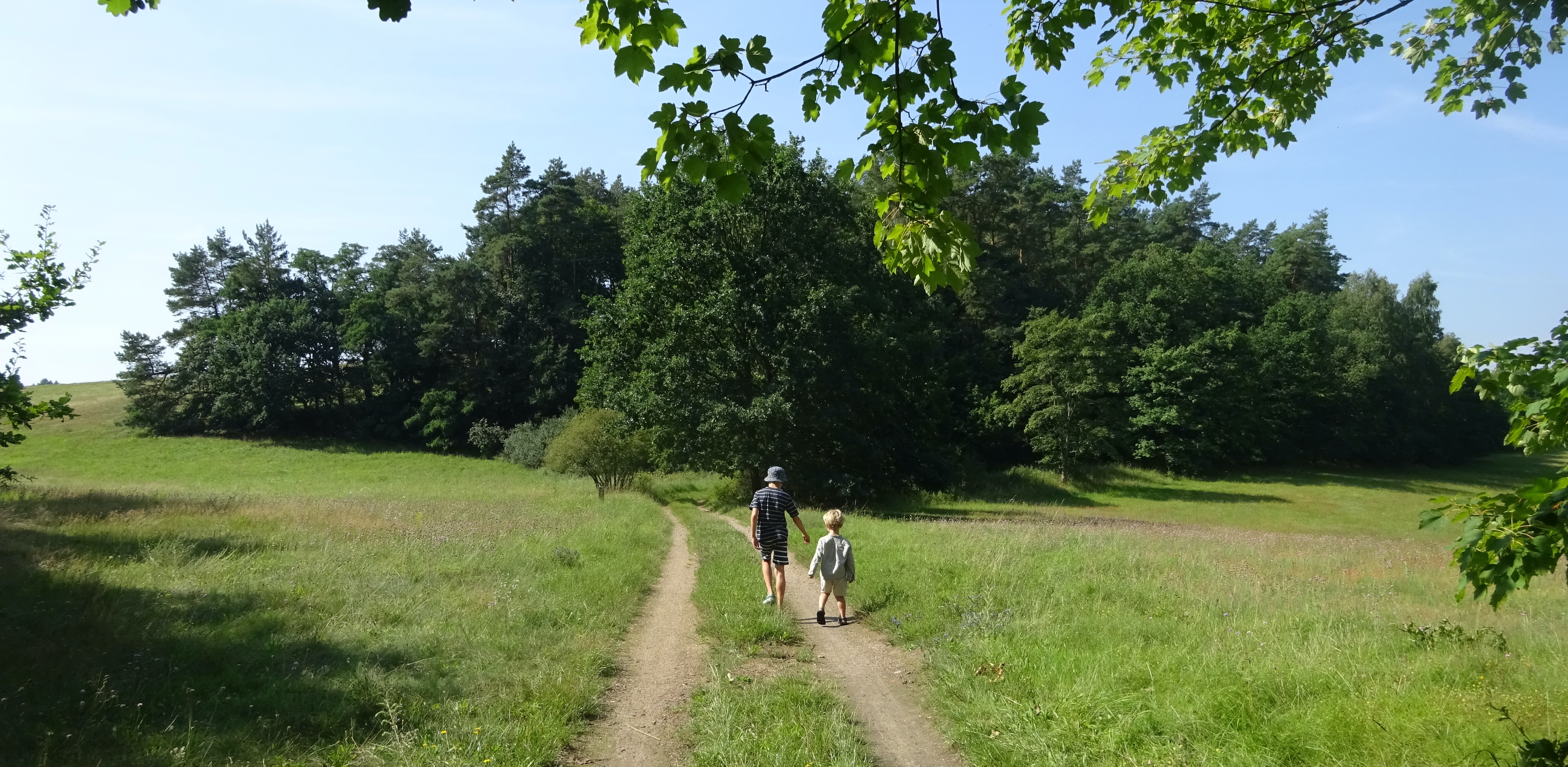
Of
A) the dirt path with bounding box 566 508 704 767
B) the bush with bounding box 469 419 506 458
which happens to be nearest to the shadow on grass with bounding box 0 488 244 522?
the dirt path with bounding box 566 508 704 767

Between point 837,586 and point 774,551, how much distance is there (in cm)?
104

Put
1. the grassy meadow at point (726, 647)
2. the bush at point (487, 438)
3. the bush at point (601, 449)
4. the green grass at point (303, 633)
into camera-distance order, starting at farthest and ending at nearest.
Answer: the bush at point (487, 438) → the bush at point (601, 449) → the green grass at point (303, 633) → the grassy meadow at point (726, 647)

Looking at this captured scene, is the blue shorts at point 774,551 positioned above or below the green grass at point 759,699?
above

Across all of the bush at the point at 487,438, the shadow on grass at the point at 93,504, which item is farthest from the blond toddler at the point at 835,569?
the bush at the point at 487,438

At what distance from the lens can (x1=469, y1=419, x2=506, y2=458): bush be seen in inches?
→ 2084

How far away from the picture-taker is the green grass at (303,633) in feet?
17.1

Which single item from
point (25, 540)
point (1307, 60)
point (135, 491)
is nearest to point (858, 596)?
point (1307, 60)

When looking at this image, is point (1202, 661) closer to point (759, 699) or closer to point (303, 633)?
point (759, 699)

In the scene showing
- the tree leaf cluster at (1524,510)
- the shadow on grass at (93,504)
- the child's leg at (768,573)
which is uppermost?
the tree leaf cluster at (1524,510)

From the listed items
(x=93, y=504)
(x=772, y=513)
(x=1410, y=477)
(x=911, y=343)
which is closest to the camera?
(x=772, y=513)

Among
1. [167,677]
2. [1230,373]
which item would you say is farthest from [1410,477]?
[167,677]

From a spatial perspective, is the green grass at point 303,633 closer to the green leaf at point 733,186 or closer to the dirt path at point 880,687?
the dirt path at point 880,687

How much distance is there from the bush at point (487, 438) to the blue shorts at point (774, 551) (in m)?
46.6

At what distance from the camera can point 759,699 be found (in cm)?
609
